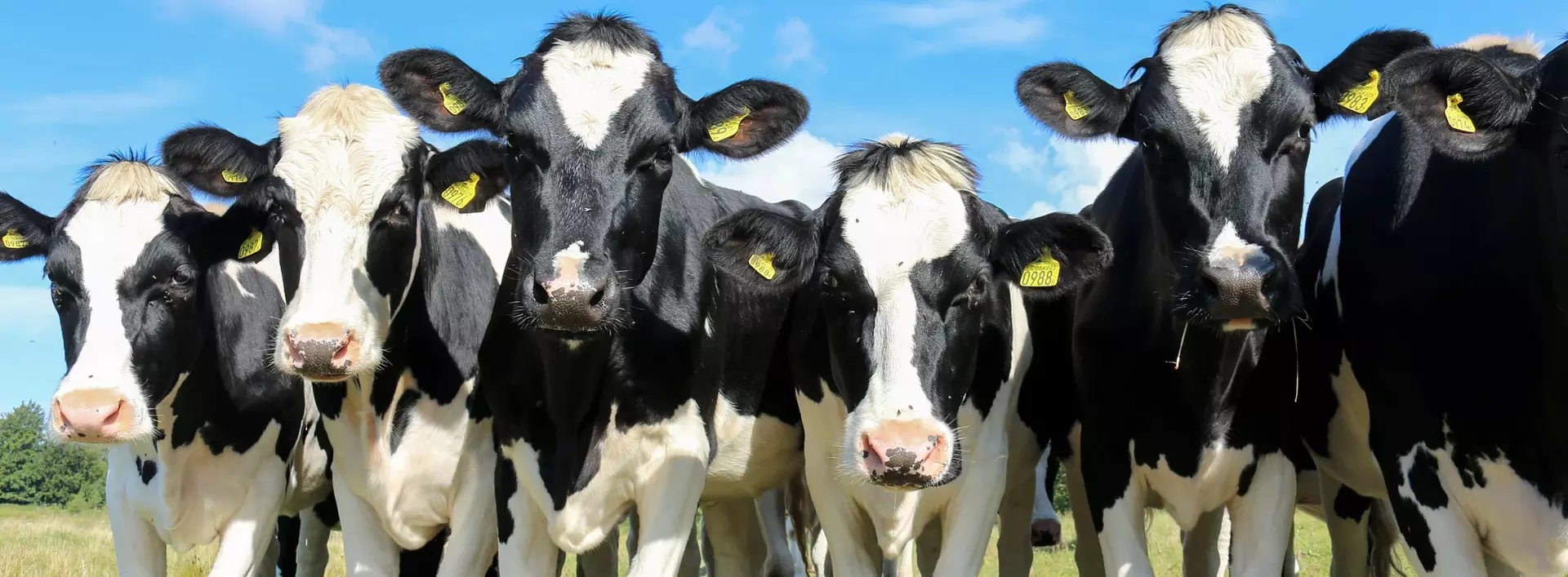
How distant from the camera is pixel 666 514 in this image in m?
5.77

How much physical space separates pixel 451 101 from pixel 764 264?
1661 mm

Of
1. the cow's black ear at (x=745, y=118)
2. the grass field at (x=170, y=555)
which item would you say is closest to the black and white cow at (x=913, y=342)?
the cow's black ear at (x=745, y=118)

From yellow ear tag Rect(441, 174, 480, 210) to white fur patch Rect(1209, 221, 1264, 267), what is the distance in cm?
337

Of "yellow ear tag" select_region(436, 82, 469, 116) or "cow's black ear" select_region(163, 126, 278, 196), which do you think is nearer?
"yellow ear tag" select_region(436, 82, 469, 116)

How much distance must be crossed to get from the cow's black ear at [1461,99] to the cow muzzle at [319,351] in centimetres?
414

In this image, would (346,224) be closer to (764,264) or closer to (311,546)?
(764,264)

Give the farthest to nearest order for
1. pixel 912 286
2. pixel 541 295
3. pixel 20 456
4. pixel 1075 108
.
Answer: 1. pixel 20 456
2. pixel 1075 108
3. pixel 912 286
4. pixel 541 295

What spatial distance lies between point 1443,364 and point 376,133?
4.75m

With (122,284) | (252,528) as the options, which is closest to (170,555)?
(252,528)

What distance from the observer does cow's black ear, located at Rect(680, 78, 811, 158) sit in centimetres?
604

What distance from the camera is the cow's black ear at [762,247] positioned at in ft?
18.7

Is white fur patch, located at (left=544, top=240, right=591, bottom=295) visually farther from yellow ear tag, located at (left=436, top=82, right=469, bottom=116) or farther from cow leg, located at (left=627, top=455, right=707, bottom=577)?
yellow ear tag, located at (left=436, top=82, right=469, bottom=116)

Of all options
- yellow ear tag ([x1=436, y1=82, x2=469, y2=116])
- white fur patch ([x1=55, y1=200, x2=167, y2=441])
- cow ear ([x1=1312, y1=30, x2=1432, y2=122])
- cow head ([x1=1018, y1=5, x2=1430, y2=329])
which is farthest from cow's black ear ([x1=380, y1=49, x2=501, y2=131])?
cow ear ([x1=1312, y1=30, x2=1432, y2=122])

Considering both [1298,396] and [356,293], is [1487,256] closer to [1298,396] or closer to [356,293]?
[1298,396]
